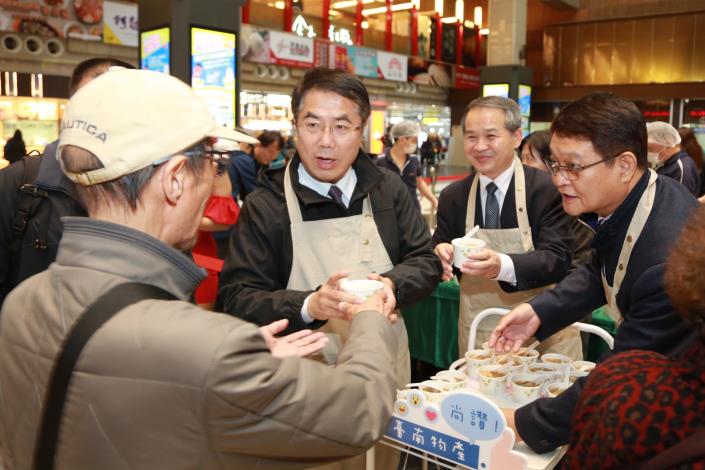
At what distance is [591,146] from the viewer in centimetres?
198

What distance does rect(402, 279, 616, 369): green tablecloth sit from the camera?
175 inches

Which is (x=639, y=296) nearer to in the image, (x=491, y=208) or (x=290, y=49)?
(x=491, y=208)

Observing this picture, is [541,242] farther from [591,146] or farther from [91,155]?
[91,155]

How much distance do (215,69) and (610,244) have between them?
6240 millimetres

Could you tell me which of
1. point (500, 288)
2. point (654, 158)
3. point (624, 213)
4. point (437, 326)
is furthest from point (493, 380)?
point (654, 158)

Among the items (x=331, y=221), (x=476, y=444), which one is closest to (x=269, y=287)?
(x=331, y=221)

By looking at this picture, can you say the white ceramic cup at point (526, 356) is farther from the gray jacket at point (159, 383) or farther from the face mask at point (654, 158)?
the face mask at point (654, 158)

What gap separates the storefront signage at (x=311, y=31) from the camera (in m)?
17.5

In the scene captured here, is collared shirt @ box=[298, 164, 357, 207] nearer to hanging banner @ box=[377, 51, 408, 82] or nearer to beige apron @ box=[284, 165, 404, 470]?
beige apron @ box=[284, 165, 404, 470]

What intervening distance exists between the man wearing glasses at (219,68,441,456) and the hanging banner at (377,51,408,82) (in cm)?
1687

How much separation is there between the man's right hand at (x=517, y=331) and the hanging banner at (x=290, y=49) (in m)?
13.7

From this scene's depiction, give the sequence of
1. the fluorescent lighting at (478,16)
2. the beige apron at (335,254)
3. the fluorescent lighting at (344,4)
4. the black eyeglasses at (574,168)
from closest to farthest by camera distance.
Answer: the black eyeglasses at (574,168) → the beige apron at (335,254) → the fluorescent lighting at (344,4) → the fluorescent lighting at (478,16)

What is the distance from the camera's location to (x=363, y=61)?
17.8 m

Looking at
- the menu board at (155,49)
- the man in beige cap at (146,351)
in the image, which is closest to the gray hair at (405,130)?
the menu board at (155,49)
